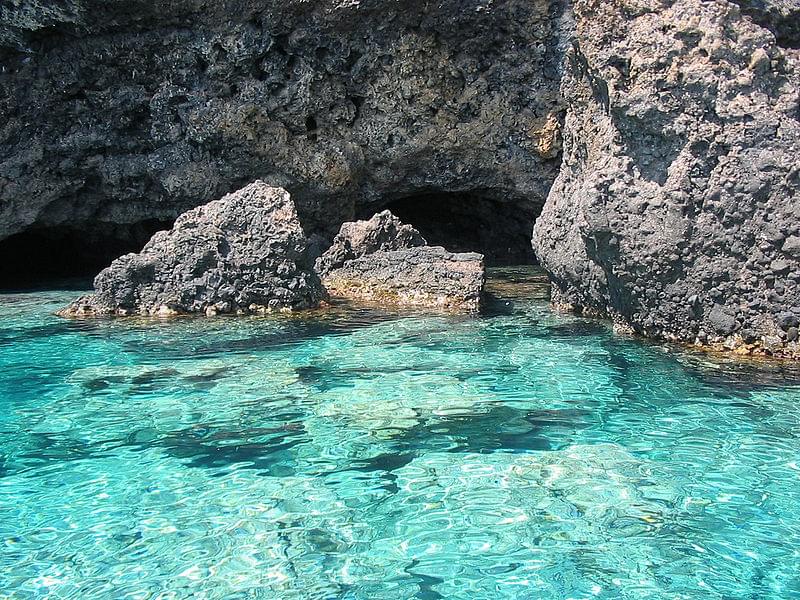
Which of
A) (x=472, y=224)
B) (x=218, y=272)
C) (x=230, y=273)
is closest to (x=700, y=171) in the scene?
(x=230, y=273)

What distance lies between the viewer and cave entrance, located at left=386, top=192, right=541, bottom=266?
15.1 meters


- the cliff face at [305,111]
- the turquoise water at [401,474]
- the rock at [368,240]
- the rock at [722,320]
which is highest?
the cliff face at [305,111]

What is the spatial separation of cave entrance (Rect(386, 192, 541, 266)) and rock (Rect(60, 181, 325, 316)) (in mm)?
6458

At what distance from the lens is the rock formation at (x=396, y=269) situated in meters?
9.38

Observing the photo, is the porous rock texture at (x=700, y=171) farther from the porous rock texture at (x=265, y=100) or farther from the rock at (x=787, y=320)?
the porous rock texture at (x=265, y=100)

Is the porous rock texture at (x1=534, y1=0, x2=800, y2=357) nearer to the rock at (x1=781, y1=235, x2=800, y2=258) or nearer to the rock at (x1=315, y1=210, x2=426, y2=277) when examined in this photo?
the rock at (x1=781, y1=235, x2=800, y2=258)

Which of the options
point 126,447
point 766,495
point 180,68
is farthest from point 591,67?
point 180,68

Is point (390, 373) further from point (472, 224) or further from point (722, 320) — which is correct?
point (472, 224)

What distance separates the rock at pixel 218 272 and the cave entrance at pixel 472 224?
21.2ft

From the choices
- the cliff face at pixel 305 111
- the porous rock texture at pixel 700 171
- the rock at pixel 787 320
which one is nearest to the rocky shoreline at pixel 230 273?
the cliff face at pixel 305 111

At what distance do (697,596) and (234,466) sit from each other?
2.32m

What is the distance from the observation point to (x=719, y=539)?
3262 mm

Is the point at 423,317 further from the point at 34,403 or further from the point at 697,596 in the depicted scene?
the point at 697,596

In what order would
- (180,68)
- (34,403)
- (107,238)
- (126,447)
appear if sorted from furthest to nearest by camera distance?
(107,238) < (180,68) < (34,403) < (126,447)
